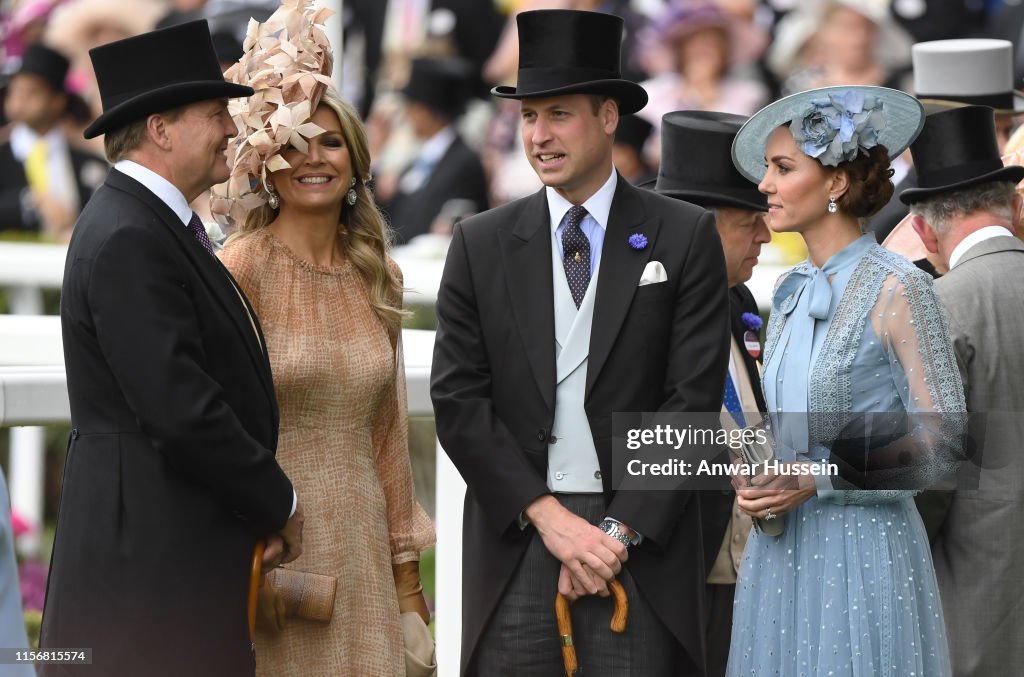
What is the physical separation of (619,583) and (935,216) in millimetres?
1791

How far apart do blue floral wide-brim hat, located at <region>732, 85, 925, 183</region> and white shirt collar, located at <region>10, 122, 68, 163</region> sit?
29.2ft

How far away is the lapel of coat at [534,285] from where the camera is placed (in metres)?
3.79

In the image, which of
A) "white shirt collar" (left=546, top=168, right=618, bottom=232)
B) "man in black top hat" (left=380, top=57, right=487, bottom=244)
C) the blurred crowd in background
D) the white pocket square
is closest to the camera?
the white pocket square

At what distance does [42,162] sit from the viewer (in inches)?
457

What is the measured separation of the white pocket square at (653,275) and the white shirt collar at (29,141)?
8876 millimetres

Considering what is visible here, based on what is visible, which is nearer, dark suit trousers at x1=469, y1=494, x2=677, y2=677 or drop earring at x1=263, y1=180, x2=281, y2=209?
dark suit trousers at x1=469, y1=494, x2=677, y2=677

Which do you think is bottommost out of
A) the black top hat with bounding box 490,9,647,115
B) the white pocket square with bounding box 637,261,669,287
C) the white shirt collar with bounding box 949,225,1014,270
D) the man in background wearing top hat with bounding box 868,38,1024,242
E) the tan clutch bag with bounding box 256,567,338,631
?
the tan clutch bag with bounding box 256,567,338,631

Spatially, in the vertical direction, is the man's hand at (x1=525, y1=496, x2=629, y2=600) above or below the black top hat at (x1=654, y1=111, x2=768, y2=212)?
below

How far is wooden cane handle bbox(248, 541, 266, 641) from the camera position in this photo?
3385 mm

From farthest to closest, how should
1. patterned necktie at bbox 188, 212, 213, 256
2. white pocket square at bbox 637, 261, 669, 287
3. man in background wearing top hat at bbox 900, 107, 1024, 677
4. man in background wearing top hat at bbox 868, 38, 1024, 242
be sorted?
man in background wearing top hat at bbox 868, 38, 1024, 242, man in background wearing top hat at bbox 900, 107, 1024, 677, white pocket square at bbox 637, 261, 669, 287, patterned necktie at bbox 188, 212, 213, 256

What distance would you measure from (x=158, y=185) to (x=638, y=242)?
123 cm

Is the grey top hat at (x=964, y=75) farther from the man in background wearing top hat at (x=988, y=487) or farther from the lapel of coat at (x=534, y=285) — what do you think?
the lapel of coat at (x=534, y=285)

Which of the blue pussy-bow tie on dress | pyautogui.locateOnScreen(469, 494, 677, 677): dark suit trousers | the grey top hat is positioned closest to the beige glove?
pyautogui.locateOnScreen(469, 494, 677, 677): dark suit trousers

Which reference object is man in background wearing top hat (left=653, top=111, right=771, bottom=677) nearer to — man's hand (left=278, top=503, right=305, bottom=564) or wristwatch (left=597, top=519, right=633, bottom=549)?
wristwatch (left=597, top=519, right=633, bottom=549)
